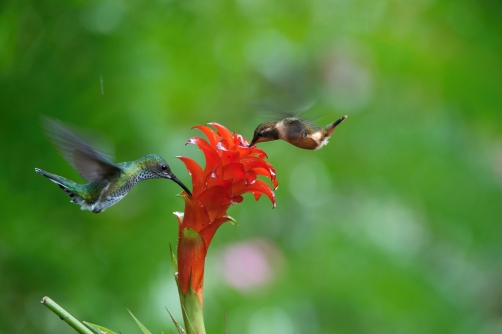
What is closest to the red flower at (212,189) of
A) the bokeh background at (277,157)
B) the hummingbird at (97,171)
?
the hummingbird at (97,171)

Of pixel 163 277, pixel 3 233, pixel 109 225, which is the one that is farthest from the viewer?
pixel 163 277

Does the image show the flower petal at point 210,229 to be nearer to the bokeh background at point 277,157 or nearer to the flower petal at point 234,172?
the flower petal at point 234,172

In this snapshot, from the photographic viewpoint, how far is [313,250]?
318cm

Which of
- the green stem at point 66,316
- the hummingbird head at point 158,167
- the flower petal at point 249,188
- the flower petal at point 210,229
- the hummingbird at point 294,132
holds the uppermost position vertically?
the hummingbird at point 294,132

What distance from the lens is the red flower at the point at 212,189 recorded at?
1460 mm

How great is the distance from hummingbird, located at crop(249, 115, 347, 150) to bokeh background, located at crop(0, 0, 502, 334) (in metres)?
0.10

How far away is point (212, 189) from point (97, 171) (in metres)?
0.46

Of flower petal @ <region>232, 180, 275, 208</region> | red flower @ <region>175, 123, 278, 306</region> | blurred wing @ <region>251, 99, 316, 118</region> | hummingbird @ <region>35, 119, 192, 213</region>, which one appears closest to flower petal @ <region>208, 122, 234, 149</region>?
red flower @ <region>175, 123, 278, 306</region>

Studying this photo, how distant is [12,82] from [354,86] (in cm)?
204

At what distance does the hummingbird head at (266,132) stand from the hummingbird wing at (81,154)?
1.35 ft

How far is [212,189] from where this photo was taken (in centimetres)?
147

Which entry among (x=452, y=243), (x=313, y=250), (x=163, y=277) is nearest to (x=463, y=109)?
(x=452, y=243)

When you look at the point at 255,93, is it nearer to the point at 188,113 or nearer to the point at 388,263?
the point at 188,113

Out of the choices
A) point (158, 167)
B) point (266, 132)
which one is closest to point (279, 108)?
point (266, 132)
